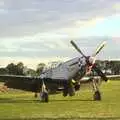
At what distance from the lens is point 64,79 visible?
Result: 37.0 meters

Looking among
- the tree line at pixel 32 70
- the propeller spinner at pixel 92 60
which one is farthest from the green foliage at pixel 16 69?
the propeller spinner at pixel 92 60

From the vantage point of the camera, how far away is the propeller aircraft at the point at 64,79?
35.9 metres

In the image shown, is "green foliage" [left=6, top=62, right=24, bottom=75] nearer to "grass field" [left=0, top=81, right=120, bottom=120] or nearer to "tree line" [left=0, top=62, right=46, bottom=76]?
"tree line" [left=0, top=62, right=46, bottom=76]

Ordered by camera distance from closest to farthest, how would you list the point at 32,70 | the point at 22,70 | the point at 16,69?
the point at 32,70 < the point at 22,70 < the point at 16,69

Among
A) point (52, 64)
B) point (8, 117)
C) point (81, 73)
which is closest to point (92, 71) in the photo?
point (81, 73)

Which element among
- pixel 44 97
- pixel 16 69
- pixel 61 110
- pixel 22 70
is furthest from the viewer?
pixel 16 69

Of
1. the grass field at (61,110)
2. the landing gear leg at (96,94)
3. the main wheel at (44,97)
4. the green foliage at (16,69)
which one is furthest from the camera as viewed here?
the green foliage at (16,69)

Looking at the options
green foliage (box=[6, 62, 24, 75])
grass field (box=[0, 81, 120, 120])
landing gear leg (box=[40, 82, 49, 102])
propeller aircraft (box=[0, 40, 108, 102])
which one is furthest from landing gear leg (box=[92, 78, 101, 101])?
green foliage (box=[6, 62, 24, 75])

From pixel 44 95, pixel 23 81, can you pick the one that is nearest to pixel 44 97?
pixel 44 95

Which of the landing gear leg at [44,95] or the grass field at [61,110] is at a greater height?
the landing gear leg at [44,95]

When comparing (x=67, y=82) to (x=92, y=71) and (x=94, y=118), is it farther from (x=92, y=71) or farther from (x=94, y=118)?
(x=94, y=118)

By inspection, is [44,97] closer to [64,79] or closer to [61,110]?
[64,79]

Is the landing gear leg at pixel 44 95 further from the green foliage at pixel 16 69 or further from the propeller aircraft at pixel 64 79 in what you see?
the green foliage at pixel 16 69

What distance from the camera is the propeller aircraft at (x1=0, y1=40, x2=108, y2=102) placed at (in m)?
35.9
